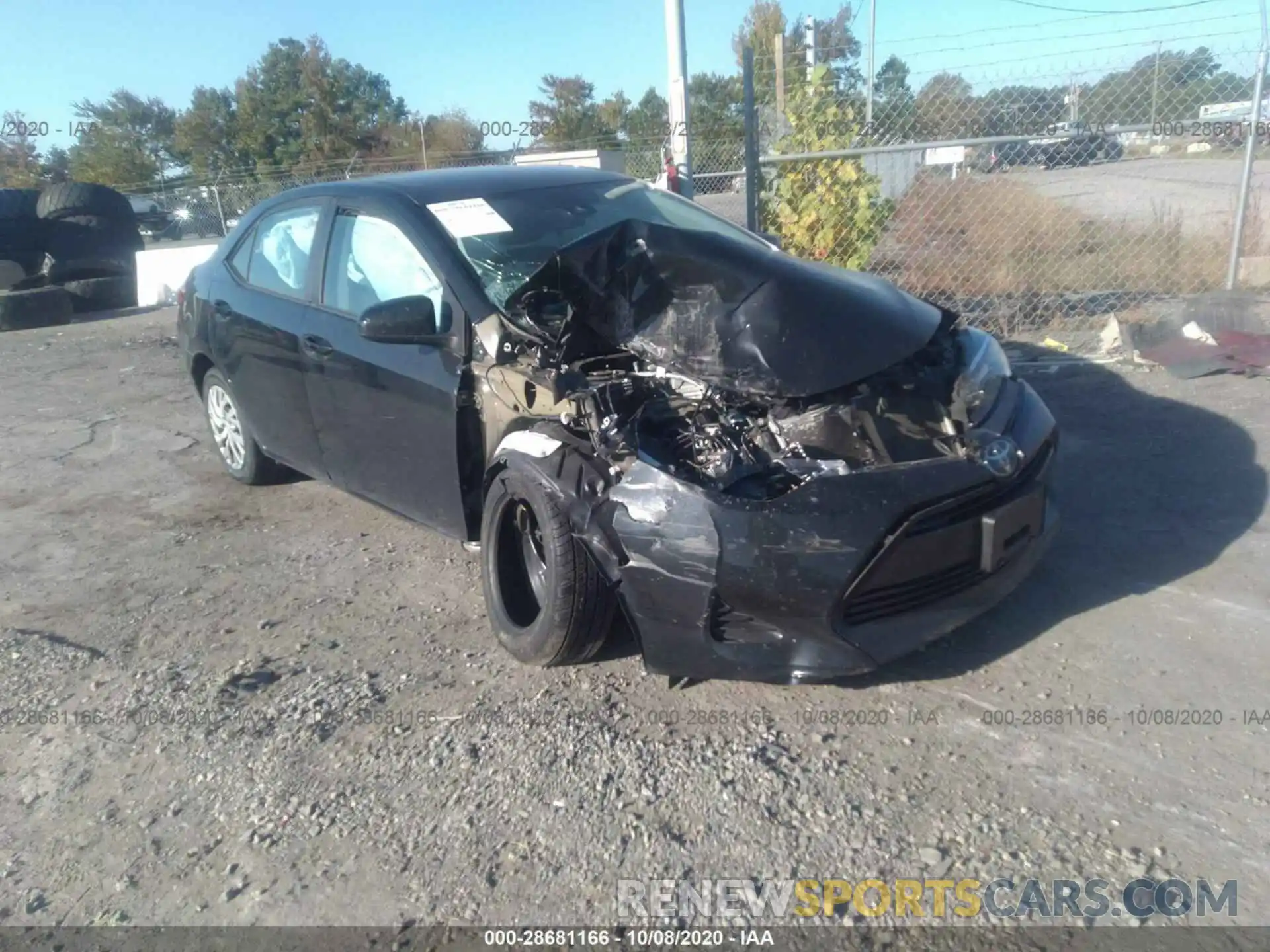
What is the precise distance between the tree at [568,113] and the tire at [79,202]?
36.2 ft

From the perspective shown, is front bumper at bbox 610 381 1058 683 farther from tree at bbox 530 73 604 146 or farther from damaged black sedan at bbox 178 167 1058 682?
tree at bbox 530 73 604 146

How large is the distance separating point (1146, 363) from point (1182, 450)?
162cm

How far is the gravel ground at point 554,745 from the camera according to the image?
111 inches

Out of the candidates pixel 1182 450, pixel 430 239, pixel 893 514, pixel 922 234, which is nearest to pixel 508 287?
pixel 430 239

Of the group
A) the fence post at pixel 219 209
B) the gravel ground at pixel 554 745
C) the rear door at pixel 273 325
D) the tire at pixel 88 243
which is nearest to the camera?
the gravel ground at pixel 554 745

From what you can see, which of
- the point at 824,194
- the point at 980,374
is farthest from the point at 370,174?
the point at 980,374

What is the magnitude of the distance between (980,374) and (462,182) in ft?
8.14

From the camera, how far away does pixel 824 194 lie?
8484mm

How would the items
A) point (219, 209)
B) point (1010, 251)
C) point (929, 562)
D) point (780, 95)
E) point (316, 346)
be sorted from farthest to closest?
point (219, 209) → point (780, 95) → point (1010, 251) → point (316, 346) → point (929, 562)

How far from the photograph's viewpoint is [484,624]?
4.32 m

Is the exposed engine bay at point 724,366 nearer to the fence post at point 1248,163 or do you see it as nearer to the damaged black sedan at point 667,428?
the damaged black sedan at point 667,428

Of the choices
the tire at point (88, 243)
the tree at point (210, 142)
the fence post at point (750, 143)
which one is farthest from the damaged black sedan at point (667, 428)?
the tree at point (210, 142)

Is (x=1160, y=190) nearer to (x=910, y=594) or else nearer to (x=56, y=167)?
(x=910, y=594)

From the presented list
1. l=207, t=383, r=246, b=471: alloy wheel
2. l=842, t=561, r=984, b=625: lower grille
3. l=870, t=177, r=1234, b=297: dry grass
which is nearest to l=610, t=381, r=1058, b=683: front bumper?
l=842, t=561, r=984, b=625: lower grille
